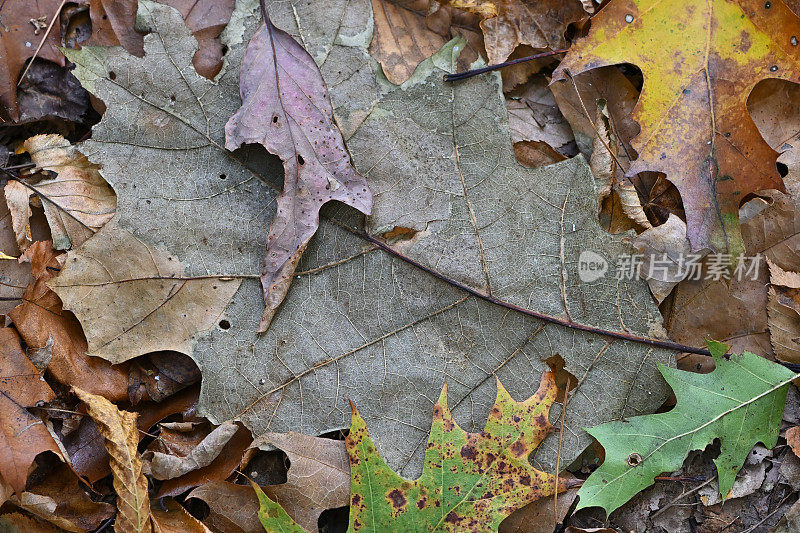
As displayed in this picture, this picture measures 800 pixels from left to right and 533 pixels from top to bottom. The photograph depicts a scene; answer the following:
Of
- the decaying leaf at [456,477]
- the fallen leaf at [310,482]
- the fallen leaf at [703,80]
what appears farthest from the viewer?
the fallen leaf at [703,80]

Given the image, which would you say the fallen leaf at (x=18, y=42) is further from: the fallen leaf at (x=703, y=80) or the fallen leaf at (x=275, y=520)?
the fallen leaf at (x=703, y=80)

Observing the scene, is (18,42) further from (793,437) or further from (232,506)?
(793,437)

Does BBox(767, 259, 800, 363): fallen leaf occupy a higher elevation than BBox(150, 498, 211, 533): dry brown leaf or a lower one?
higher

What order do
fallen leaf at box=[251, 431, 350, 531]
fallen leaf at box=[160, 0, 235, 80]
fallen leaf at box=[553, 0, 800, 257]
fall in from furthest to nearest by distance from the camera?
fallen leaf at box=[160, 0, 235, 80]
fallen leaf at box=[553, 0, 800, 257]
fallen leaf at box=[251, 431, 350, 531]

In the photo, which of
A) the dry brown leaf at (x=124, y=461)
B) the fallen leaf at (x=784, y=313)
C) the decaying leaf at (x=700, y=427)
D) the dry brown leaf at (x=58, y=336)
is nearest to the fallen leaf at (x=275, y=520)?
the dry brown leaf at (x=124, y=461)

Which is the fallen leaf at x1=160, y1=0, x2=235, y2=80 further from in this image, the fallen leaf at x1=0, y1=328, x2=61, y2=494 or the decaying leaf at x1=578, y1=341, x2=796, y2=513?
the decaying leaf at x1=578, y1=341, x2=796, y2=513

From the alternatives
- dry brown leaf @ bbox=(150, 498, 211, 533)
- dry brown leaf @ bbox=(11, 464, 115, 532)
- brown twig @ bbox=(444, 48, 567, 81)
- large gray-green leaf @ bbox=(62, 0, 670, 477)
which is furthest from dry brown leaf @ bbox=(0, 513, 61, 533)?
brown twig @ bbox=(444, 48, 567, 81)
